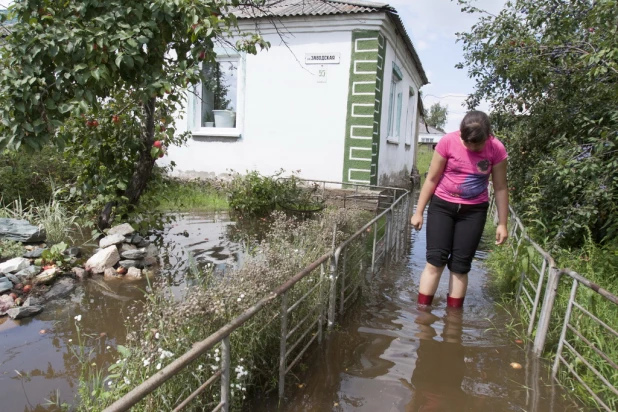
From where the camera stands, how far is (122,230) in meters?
5.34

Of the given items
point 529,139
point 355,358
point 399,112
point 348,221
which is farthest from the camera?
point 399,112

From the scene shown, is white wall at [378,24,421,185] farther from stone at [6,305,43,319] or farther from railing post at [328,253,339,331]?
stone at [6,305,43,319]

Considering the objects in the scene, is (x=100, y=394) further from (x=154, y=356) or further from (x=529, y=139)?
(x=529, y=139)

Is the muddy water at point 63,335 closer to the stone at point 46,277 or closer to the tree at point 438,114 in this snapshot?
the stone at point 46,277

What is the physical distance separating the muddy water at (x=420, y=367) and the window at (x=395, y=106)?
7997 mm

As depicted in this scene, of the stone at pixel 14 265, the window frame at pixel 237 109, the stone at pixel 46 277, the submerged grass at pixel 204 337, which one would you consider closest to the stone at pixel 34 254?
the stone at pixel 14 265

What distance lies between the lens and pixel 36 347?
10.6 feet

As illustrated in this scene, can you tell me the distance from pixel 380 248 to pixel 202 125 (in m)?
7.21

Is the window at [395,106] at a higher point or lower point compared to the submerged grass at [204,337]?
higher

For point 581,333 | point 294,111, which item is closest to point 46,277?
point 581,333

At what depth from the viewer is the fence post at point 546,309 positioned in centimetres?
291

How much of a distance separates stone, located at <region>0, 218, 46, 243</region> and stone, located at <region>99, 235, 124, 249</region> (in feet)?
2.40

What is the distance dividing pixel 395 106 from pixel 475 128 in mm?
9496

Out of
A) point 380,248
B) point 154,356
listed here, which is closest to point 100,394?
point 154,356
